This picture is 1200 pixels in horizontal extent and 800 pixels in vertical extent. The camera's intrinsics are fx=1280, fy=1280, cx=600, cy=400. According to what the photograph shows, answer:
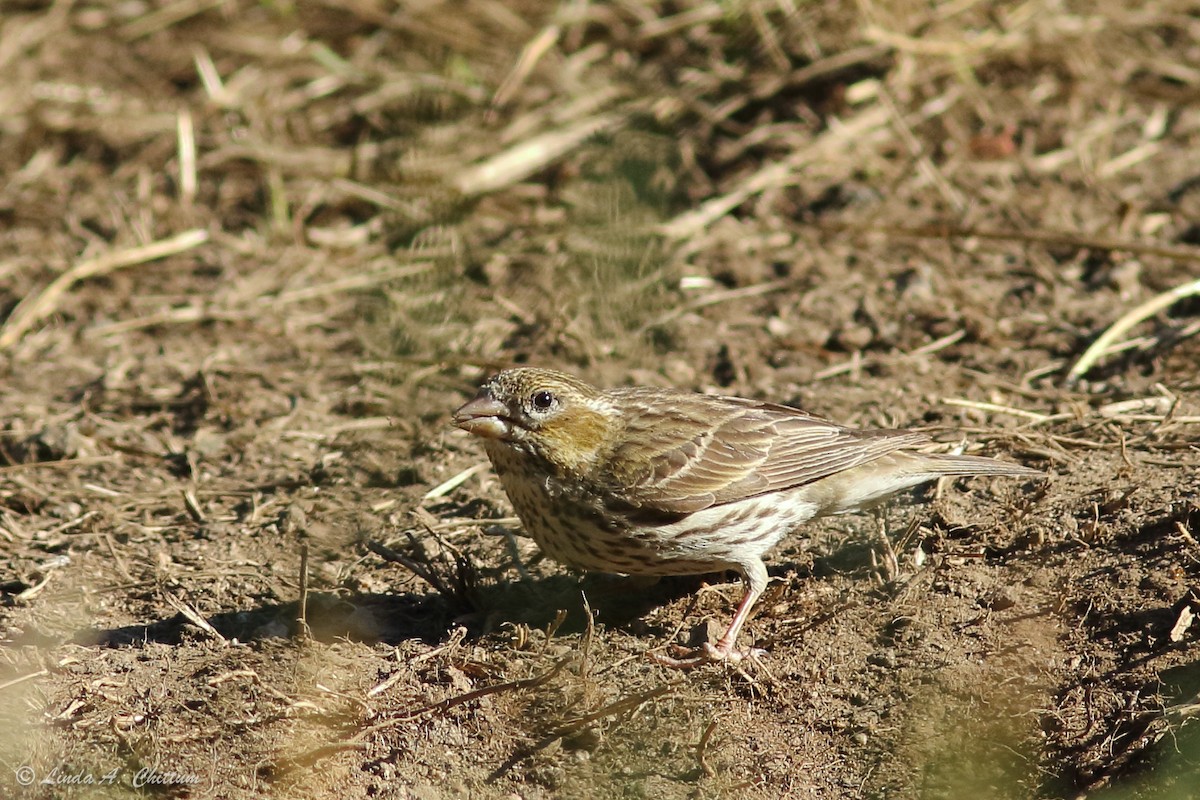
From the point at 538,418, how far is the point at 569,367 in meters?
1.71

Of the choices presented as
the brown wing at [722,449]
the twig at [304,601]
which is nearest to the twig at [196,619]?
the twig at [304,601]

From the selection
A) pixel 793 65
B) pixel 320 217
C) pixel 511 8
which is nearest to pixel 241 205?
pixel 320 217

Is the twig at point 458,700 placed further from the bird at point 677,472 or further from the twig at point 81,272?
the twig at point 81,272

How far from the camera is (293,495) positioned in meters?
6.05

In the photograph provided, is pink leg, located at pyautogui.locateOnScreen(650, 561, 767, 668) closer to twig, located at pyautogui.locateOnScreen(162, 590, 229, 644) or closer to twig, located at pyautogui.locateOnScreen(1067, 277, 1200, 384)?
twig, located at pyautogui.locateOnScreen(162, 590, 229, 644)

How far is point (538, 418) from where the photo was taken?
531 cm

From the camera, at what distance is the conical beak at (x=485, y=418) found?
205 inches

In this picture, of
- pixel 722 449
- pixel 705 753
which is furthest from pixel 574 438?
pixel 705 753

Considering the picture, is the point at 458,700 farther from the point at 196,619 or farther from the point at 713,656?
the point at 196,619

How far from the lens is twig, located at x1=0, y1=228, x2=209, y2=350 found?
7684mm

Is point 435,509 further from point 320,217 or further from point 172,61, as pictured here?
point 172,61

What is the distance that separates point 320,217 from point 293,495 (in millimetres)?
3117

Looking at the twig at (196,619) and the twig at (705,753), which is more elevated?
the twig at (196,619)

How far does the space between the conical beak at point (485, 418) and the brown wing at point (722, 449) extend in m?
0.48
